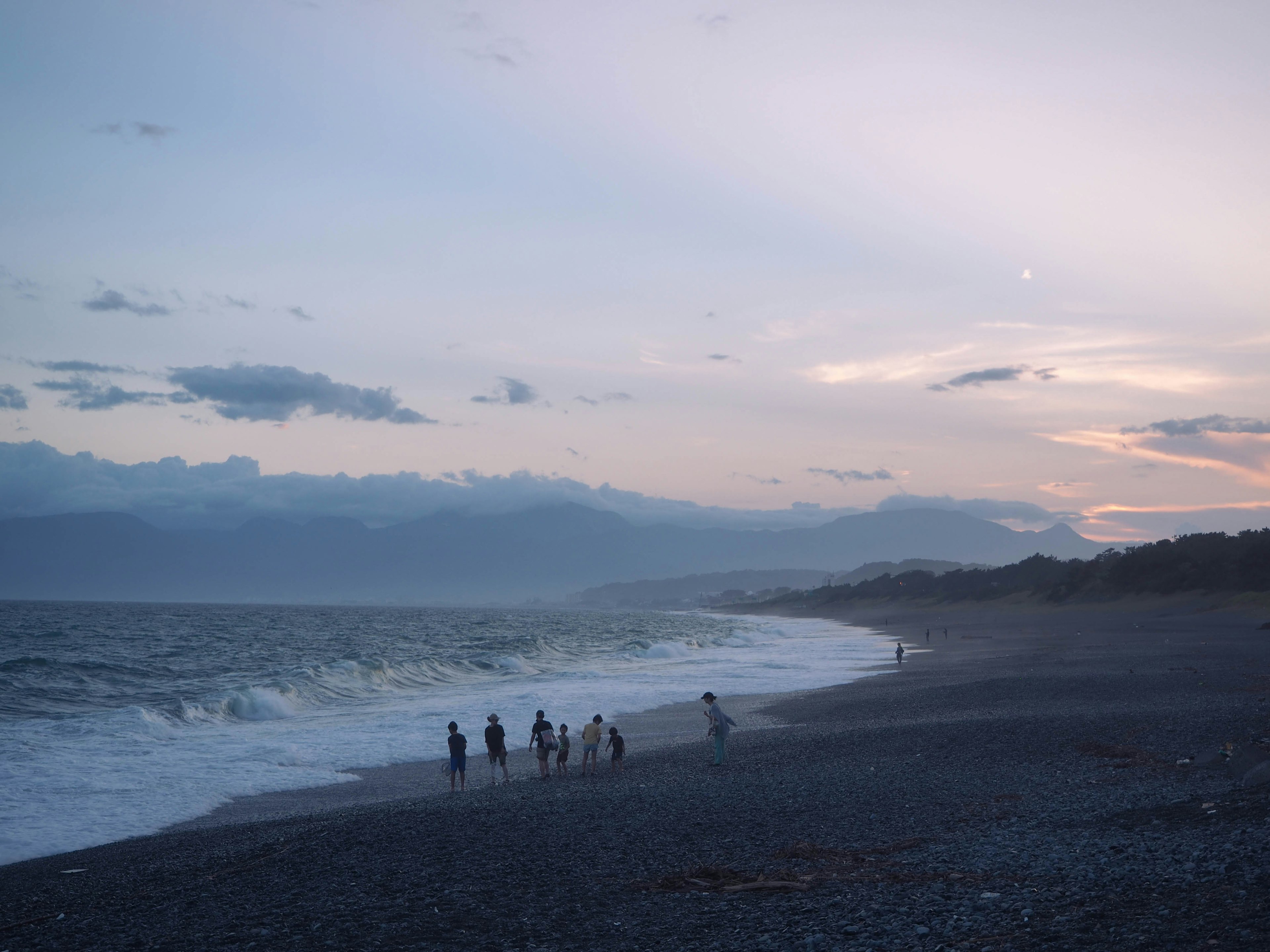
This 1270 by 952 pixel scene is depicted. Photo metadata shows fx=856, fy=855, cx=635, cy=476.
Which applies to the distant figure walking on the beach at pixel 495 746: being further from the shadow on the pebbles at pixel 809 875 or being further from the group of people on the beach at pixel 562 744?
the shadow on the pebbles at pixel 809 875

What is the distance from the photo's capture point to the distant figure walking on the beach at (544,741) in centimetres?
1955

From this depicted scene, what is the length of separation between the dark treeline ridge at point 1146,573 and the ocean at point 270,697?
86.2ft

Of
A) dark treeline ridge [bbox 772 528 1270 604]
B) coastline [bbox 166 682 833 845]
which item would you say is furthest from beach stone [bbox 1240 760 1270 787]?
dark treeline ridge [bbox 772 528 1270 604]

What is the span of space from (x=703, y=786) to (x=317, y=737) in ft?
52.3

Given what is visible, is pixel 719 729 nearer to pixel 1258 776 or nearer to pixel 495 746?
pixel 495 746

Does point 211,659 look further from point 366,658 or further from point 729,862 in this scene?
point 729,862

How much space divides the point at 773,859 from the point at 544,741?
9707 mm

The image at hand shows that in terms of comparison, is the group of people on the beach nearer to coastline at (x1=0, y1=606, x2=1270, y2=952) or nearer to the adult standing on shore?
the adult standing on shore

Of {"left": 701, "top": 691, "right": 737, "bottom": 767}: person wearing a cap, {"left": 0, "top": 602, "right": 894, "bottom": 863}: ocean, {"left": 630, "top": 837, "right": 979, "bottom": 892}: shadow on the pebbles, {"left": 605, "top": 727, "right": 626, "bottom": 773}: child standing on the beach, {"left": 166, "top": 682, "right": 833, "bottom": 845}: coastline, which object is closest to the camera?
{"left": 630, "top": 837, "right": 979, "bottom": 892}: shadow on the pebbles

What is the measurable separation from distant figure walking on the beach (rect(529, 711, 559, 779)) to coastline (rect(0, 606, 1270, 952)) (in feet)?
2.01

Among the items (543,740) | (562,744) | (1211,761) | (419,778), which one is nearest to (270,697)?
(419,778)

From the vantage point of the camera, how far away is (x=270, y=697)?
35.2 m

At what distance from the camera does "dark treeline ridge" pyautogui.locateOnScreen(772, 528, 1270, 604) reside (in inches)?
2936

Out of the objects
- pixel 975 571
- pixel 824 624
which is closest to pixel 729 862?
pixel 824 624
